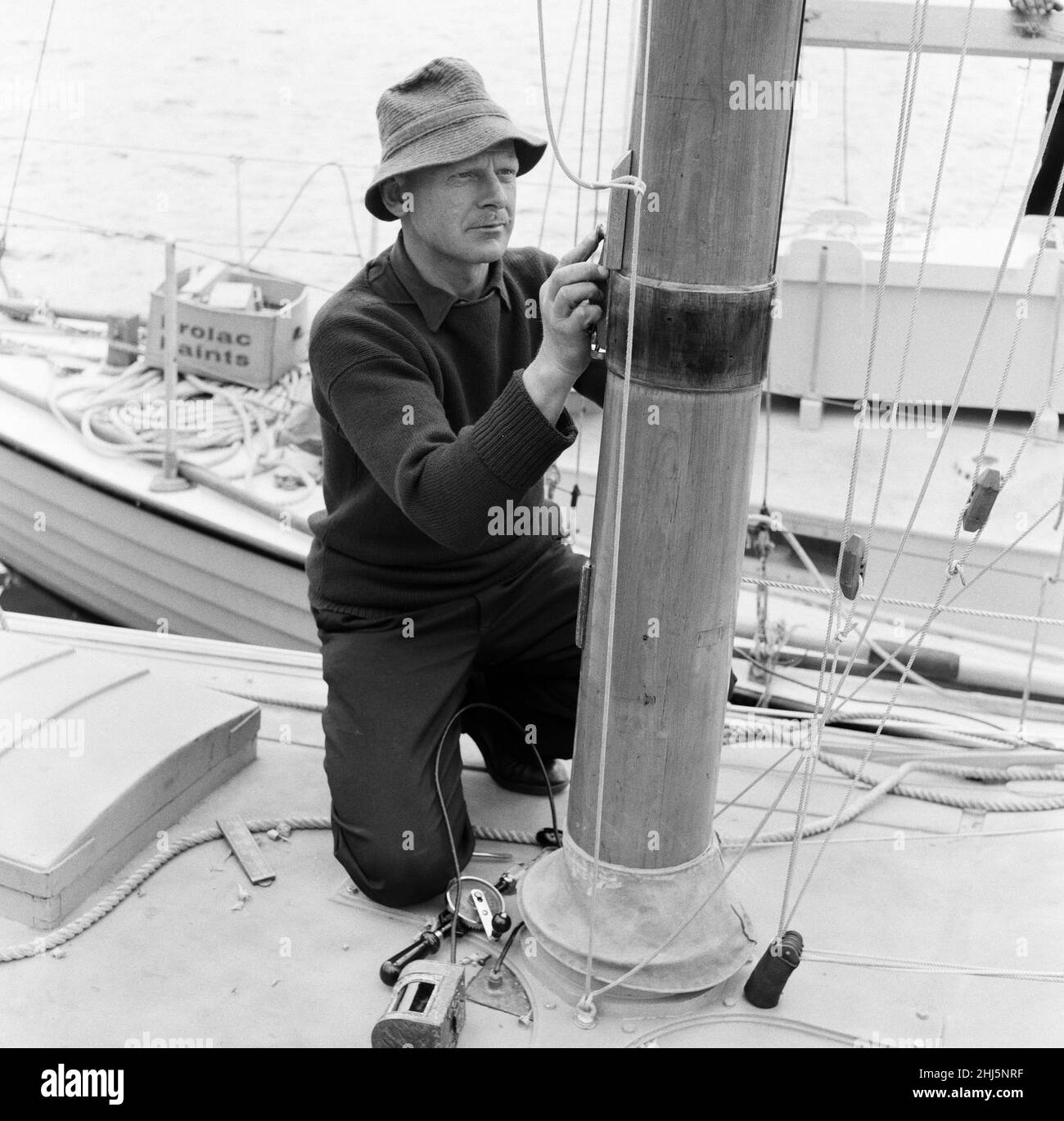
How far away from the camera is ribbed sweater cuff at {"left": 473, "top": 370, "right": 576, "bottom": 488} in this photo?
2.25 meters

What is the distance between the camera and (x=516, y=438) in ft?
7.40

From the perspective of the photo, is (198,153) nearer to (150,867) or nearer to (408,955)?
(150,867)

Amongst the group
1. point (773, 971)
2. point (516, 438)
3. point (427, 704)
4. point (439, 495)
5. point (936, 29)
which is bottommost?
point (773, 971)

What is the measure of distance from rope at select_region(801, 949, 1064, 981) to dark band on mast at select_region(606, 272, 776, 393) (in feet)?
3.34

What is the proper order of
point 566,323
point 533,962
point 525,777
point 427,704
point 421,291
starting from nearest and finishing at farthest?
point 566,323 < point 533,962 < point 421,291 < point 427,704 < point 525,777

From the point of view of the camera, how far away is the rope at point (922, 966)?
2.48 metres

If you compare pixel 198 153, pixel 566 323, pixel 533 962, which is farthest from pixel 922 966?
pixel 198 153

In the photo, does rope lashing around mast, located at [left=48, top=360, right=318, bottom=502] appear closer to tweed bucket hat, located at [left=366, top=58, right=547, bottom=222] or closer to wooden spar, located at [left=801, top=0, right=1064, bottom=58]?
wooden spar, located at [left=801, top=0, right=1064, bottom=58]

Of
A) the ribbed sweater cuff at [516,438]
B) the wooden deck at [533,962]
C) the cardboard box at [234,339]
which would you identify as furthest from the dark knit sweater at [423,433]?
the cardboard box at [234,339]

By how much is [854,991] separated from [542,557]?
1.07m

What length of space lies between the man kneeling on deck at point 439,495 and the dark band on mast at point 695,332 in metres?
0.12

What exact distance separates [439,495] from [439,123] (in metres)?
0.69

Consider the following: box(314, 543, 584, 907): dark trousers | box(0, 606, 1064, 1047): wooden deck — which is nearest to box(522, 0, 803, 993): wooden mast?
box(0, 606, 1064, 1047): wooden deck

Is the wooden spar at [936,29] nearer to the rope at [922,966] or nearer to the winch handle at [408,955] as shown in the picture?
the rope at [922,966]
